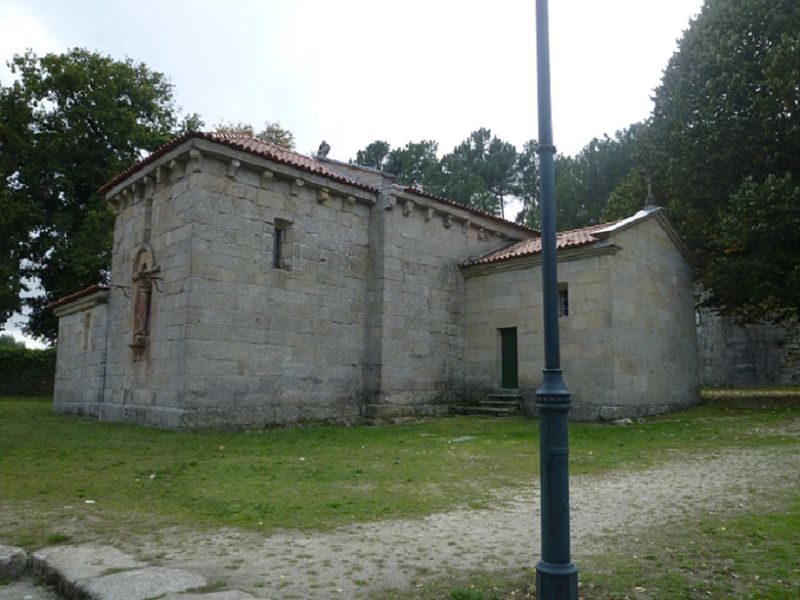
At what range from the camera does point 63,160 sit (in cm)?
2706

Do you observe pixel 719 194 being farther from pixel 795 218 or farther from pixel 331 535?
pixel 331 535

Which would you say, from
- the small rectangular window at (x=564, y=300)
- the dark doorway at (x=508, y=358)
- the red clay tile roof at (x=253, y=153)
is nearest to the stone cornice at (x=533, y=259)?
the small rectangular window at (x=564, y=300)

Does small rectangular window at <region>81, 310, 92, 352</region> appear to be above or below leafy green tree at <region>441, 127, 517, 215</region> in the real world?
below

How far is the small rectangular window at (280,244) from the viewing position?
14.7m

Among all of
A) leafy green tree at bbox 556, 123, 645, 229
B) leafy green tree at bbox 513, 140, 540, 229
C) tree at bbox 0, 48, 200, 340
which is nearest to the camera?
tree at bbox 0, 48, 200, 340

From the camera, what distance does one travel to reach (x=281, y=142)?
32375mm

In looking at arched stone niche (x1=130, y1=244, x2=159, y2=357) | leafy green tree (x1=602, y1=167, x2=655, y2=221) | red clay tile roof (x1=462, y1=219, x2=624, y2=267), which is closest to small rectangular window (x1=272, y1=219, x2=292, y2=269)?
arched stone niche (x1=130, y1=244, x2=159, y2=357)

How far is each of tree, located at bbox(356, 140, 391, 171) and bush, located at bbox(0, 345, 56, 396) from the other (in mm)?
25518

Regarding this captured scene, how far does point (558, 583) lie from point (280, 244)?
1233 cm

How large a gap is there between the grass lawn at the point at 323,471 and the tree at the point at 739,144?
406 centimetres

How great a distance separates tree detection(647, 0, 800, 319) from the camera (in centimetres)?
1573

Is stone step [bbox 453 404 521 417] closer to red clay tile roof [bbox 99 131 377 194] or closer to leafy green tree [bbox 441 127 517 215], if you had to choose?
red clay tile roof [bbox 99 131 377 194]

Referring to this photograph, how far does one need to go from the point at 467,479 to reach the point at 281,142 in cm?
2743

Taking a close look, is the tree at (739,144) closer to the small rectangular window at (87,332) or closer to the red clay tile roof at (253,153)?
the red clay tile roof at (253,153)
